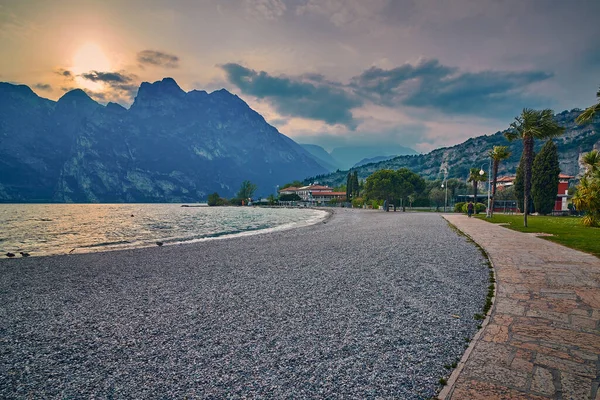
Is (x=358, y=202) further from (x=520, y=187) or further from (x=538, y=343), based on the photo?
(x=538, y=343)

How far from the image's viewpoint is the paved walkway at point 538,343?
3518 millimetres

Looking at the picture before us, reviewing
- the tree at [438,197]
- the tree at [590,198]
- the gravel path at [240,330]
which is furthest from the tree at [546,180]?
the gravel path at [240,330]

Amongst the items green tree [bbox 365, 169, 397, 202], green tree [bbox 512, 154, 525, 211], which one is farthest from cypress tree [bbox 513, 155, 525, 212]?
green tree [bbox 365, 169, 397, 202]

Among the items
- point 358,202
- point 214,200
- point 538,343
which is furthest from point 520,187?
point 214,200

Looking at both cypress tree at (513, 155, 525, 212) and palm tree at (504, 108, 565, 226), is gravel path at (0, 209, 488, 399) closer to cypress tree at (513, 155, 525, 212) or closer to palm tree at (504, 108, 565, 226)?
palm tree at (504, 108, 565, 226)

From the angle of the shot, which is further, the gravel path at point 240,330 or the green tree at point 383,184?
the green tree at point 383,184

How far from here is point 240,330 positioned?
5.66 meters

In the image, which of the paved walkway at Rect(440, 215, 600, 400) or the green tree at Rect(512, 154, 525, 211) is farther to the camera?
the green tree at Rect(512, 154, 525, 211)

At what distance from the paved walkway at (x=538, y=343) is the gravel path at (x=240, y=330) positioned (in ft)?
1.37

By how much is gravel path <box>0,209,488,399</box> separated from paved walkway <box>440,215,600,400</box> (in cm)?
42

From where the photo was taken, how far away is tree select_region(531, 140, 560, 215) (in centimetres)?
5116

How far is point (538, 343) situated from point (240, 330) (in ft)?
15.4

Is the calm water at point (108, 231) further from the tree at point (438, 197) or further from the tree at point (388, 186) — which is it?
the tree at point (438, 197)

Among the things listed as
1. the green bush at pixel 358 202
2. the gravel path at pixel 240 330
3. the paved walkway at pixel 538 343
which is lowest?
the gravel path at pixel 240 330
